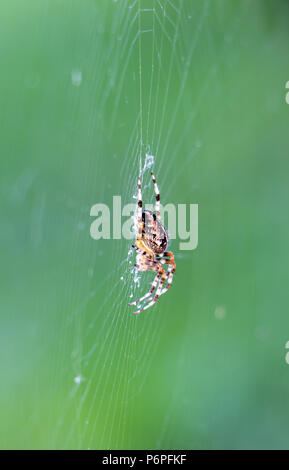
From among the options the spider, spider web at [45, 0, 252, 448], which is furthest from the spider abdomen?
spider web at [45, 0, 252, 448]

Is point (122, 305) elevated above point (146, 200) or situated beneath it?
situated beneath

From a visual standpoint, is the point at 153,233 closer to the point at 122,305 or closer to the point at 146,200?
the point at 146,200

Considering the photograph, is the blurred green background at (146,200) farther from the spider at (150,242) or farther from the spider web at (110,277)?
the spider at (150,242)

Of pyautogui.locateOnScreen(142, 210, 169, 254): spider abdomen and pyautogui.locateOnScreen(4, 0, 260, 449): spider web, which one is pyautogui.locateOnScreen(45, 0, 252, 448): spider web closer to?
pyautogui.locateOnScreen(4, 0, 260, 449): spider web

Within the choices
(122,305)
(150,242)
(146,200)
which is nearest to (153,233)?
(150,242)

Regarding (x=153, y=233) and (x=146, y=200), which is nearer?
(x=153, y=233)

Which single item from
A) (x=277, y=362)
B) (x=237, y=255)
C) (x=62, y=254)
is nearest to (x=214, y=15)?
(x=237, y=255)

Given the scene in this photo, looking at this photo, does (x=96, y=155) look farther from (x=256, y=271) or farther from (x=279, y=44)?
(x=279, y=44)
